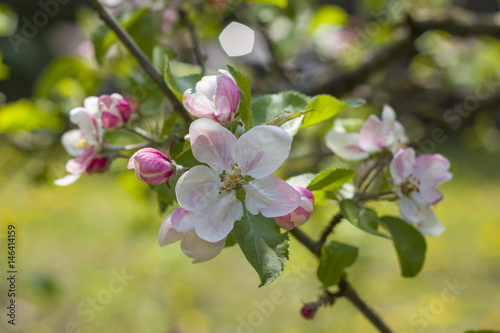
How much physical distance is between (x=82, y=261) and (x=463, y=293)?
1.82 metres

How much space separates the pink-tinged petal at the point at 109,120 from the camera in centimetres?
59

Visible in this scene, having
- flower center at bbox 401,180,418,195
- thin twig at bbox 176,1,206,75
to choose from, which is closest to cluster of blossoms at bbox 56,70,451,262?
flower center at bbox 401,180,418,195

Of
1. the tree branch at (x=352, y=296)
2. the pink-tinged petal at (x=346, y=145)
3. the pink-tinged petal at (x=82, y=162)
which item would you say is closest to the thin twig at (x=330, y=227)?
the tree branch at (x=352, y=296)

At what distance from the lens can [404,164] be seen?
62cm

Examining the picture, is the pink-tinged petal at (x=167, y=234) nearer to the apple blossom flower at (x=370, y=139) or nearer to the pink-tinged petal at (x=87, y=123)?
the pink-tinged petal at (x=87, y=123)

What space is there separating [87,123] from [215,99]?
0.67 feet

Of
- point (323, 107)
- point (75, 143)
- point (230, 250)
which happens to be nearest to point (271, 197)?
point (323, 107)

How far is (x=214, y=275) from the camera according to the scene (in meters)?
2.33

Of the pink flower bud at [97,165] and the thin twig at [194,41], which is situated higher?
the pink flower bud at [97,165]

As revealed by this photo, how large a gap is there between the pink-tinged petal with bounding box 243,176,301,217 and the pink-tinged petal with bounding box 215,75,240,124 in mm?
77

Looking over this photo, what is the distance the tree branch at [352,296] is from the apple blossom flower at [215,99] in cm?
19

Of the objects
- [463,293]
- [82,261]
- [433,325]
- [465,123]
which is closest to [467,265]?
[463,293]

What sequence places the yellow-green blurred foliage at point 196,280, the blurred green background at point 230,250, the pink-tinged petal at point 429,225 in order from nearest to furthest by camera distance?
the pink-tinged petal at point 429,225, the blurred green background at point 230,250, the yellow-green blurred foliage at point 196,280

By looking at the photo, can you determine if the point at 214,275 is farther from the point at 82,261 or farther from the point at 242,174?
the point at 242,174
